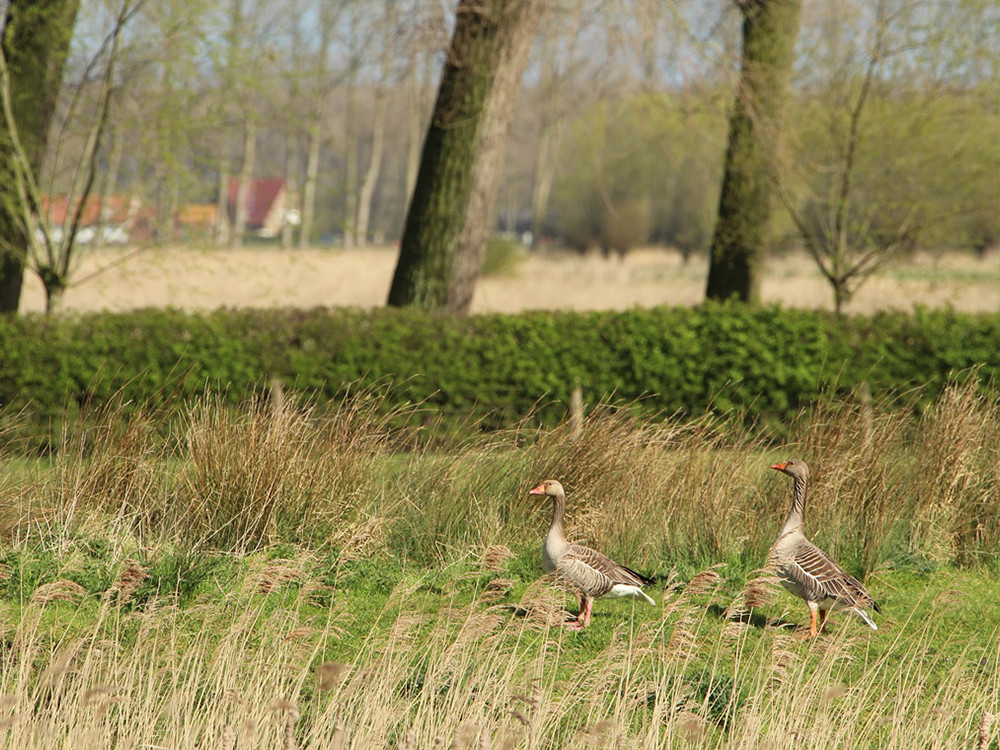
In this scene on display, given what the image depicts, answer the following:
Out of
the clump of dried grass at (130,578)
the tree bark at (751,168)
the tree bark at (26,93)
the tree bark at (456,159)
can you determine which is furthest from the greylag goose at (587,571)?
the tree bark at (26,93)

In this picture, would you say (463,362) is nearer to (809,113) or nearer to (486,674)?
(486,674)

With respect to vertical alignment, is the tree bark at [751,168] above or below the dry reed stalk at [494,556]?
above

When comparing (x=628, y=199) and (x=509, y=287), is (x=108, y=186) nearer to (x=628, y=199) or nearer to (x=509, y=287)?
(x=509, y=287)

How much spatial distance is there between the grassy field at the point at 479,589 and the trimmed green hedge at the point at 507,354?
9.18 ft

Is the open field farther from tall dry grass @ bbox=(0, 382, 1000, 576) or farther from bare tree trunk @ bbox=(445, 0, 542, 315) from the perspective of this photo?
tall dry grass @ bbox=(0, 382, 1000, 576)

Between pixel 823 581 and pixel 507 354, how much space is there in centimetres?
596

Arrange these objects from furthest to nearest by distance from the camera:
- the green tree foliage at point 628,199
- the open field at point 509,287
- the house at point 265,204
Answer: the green tree foliage at point 628,199
the open field at point 509,287
the house at point 265,204

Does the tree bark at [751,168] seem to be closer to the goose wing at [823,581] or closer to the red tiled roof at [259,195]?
the red tiled roof at [259,195]

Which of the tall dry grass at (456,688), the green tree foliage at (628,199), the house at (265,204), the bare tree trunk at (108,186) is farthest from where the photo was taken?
the green tree foliage at (628,199)

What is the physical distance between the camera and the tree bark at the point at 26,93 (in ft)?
38.7

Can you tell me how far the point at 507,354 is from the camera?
35.1 feet

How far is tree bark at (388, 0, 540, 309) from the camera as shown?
1125 centimetres

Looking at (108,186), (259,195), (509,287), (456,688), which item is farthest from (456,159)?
(509,287)

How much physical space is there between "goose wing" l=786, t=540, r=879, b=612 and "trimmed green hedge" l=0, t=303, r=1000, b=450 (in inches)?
184
